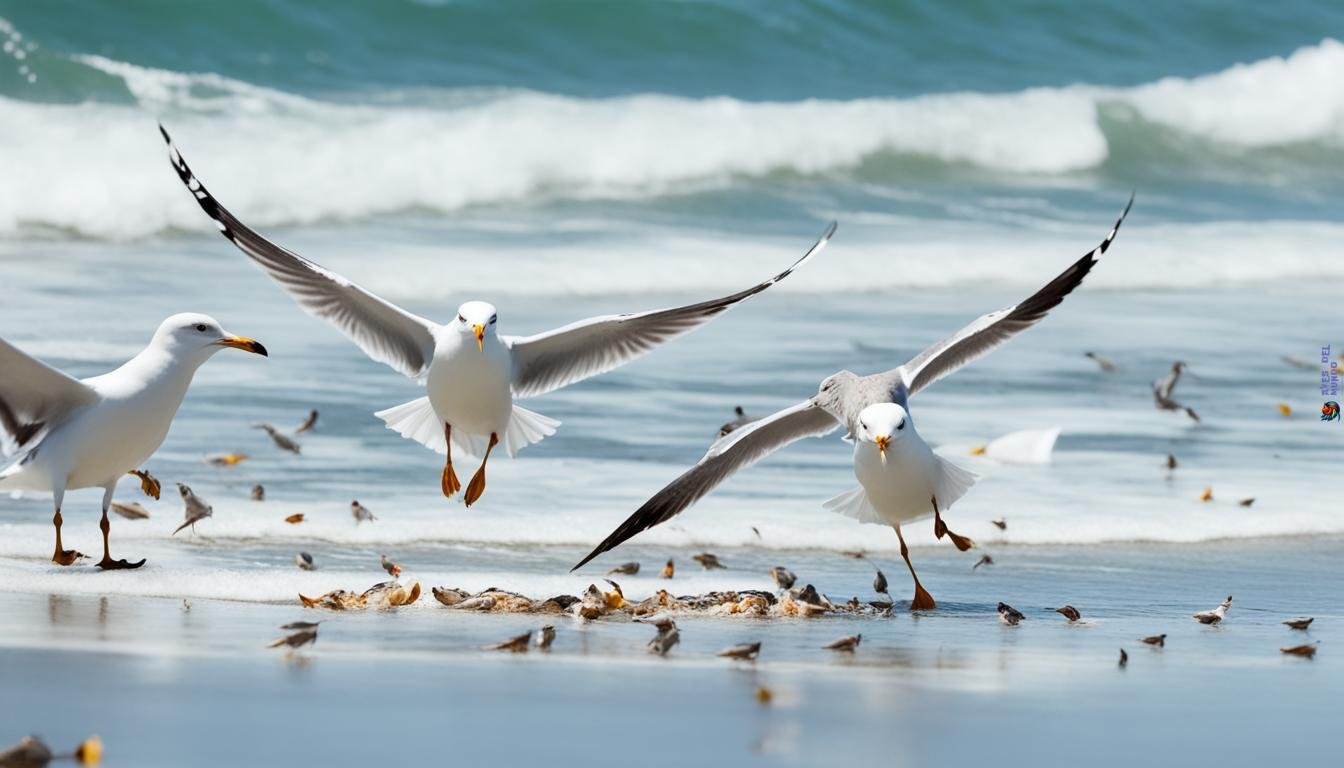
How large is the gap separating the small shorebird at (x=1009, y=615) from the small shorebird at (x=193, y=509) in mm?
2845

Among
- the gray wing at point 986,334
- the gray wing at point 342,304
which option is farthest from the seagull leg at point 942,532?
the gray wing at point 342,304

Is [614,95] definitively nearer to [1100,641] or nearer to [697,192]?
[697,192]

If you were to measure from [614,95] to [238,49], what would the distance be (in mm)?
4059

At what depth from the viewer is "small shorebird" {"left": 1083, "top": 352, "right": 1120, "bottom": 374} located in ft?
40.6

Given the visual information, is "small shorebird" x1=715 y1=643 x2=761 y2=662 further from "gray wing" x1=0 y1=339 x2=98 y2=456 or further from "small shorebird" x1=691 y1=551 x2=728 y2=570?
"gray wing" x1=0 y1=339 x2=98 y2=456

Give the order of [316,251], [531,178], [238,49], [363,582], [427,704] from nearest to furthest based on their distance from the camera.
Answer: [427,704]
[363,582]
[316,251]
[531,178]
[238,49]

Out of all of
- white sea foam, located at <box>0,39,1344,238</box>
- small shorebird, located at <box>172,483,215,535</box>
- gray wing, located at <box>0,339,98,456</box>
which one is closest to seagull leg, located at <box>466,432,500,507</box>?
small shorebird, located at <box>172,483,215,535</box>

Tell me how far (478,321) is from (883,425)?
1.90 m

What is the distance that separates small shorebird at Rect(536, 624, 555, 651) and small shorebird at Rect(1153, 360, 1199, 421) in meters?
5.83

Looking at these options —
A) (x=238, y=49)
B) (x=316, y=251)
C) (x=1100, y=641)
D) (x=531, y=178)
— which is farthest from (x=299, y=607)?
(x=238, y=49)

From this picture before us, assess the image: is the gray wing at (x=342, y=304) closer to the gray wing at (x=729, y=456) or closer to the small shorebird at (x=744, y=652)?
the gray wing at (x=729, y=456)

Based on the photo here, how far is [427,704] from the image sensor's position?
4836 mm

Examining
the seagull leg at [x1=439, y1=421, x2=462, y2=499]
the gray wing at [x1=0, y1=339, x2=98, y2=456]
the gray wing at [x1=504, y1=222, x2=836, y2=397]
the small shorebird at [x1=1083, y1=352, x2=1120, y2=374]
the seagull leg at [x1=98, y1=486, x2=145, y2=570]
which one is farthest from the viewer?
the small shorebird at [x1=1083, y1=352, x2=1120, y2=374]

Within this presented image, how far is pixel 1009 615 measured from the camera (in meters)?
6.46
